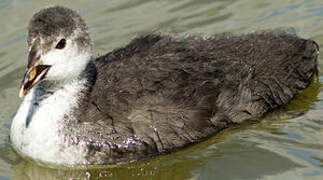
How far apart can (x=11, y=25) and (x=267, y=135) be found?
17.9 feet

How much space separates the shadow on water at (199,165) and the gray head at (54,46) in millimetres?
1123

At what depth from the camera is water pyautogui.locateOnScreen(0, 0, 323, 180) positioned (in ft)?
24.3

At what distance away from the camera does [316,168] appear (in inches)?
281

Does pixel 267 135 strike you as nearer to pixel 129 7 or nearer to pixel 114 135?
pixel 114 135

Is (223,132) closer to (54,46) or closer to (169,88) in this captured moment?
(169,88)

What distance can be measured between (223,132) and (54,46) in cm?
232

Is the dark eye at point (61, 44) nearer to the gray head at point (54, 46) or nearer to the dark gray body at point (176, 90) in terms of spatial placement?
the gray head at point (54, 46)

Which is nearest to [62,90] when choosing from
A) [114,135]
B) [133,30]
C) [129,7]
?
[114,135]

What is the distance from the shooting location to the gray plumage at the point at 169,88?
7.34 meters

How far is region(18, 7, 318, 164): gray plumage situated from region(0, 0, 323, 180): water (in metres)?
0.19

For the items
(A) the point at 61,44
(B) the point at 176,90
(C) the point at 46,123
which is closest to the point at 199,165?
(B) the point at 176,90

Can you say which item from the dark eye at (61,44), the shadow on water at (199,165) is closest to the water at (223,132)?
the shadow on water at (199,165)

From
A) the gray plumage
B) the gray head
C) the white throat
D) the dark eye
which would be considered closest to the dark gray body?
Result: the gray plumage

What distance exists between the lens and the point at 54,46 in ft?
23.4
